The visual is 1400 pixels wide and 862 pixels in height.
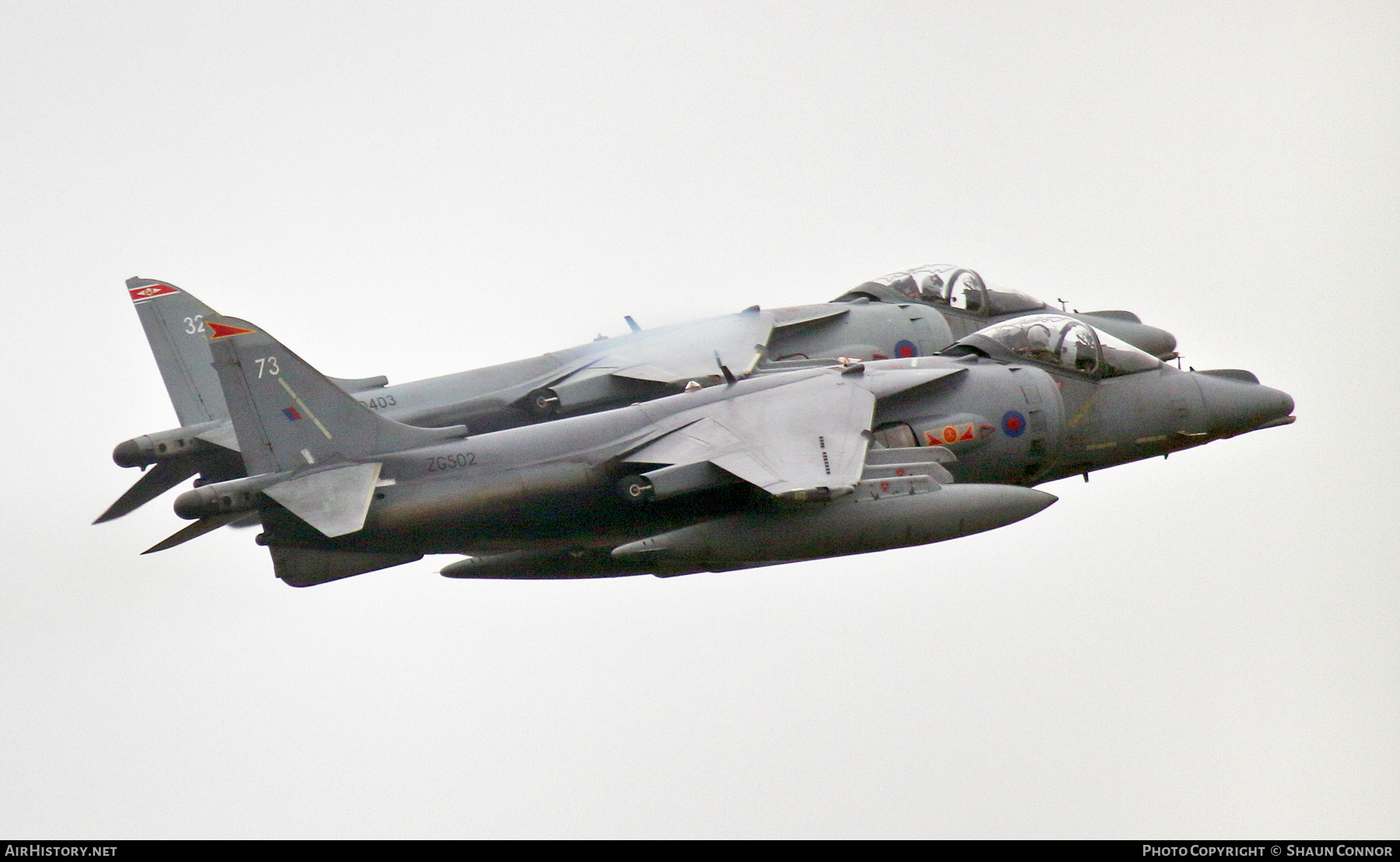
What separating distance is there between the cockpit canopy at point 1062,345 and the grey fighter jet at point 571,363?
6.74 feet

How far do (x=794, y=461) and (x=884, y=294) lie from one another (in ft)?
21.0

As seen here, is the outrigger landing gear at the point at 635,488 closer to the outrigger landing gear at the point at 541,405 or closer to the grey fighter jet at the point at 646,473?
the grey fighter jet at the point at 646,473

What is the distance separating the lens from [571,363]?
24641 millimetres

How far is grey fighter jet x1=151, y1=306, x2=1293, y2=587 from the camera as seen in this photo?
19.9 metres

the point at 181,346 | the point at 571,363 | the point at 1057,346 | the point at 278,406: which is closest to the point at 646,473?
the point at 278,406

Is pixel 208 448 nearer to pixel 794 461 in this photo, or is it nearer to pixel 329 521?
pixel 329 521

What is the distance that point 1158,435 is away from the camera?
2370 cm

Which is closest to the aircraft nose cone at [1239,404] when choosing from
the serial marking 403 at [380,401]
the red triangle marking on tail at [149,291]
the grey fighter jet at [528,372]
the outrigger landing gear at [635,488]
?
the grey fighter jet at [528,372]

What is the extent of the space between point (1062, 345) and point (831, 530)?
14.7 feet

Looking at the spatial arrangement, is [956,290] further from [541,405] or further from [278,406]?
[278,406]

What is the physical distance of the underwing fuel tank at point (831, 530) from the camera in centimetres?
2055

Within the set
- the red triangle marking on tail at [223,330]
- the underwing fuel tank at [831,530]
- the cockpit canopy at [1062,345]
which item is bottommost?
the underwing fuel tank at [831,530]

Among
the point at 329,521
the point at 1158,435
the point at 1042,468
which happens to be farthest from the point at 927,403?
the point at 329,521

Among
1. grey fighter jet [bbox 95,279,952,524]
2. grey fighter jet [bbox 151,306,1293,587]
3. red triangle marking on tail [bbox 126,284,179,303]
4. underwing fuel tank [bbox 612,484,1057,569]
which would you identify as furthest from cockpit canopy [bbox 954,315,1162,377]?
red triangle marking on tail [bbox 126,284,179,303]
